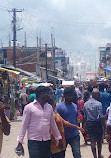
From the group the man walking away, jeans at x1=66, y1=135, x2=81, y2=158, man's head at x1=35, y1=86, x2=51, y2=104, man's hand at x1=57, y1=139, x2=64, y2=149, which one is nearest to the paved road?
the man walking away

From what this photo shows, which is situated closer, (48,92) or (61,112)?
(48,92)

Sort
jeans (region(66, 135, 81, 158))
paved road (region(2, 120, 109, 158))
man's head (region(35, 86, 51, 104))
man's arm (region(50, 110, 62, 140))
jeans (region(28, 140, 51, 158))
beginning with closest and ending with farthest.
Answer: jeans (region(28, 140, 51, 158)) < man's head (region(35, 86, 51, 104)) < man's arm (region(50, 110, 62, 140)) < jeans (region(66, 135, 81, 158)) < paved road (region(2, 120, 109, 158))

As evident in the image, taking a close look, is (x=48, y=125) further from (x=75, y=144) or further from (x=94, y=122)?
(x=94, y=122)

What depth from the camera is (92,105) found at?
7.34 m

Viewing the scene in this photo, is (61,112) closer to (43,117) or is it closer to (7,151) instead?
(43,117)

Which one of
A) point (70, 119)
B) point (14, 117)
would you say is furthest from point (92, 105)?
point (14, 117)

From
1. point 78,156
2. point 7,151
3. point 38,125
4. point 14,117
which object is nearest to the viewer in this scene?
point 38,125

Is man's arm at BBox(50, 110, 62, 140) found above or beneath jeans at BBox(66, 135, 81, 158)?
above

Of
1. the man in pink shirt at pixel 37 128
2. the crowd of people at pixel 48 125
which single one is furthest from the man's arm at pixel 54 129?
the man in pink shirt at pixel 37 128

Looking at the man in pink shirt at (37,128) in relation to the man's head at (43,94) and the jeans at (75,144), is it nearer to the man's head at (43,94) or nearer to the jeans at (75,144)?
the man's head at (43,94)

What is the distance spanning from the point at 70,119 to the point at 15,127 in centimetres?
866

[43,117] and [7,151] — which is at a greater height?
[43,117]

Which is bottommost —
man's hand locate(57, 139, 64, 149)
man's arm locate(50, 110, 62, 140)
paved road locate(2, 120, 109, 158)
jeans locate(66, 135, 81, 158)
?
paved road locate(2, 120, 109, 158)

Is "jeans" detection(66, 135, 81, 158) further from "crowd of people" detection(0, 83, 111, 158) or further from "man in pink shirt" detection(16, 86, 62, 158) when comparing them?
"man in pink shirt" detection(16, 86, 62, 158)
